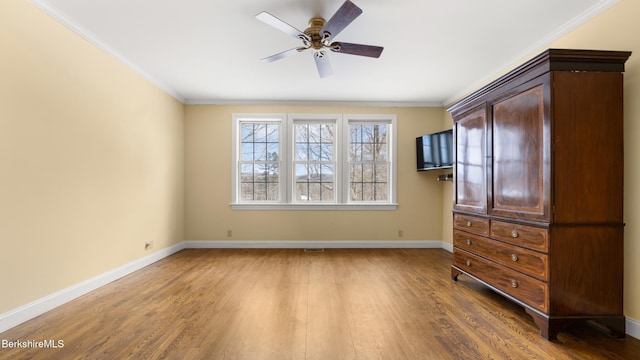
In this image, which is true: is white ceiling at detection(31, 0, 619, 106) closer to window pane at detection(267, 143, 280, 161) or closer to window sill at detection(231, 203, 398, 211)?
window pane at detection(267, 143, 280, 161)

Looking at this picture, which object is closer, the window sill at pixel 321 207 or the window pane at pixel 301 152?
the window sill at pixel 321 207

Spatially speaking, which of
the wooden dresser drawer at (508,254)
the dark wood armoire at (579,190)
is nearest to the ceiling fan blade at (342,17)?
the dark wood armoire at (579,190)

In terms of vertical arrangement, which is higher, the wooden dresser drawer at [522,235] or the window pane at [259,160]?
the window pane at [259,160]

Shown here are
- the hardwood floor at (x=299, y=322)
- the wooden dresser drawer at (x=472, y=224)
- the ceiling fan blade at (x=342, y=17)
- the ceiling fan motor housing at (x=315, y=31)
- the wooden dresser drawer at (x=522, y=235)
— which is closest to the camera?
the hardwood floor at (x=299, y=322)

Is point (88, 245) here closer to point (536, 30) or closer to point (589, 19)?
point (536, 30)

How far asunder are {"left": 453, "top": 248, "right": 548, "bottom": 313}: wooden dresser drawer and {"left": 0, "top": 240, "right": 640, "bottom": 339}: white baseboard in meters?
0.70

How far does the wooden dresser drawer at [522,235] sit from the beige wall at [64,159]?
4.06 m

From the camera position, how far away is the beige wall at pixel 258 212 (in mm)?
5348

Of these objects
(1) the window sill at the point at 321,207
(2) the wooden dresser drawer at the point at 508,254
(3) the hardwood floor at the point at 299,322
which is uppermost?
(1) the window sill at the point at 321,207

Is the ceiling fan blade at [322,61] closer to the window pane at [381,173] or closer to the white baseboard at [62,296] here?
the window pane at [381,173]

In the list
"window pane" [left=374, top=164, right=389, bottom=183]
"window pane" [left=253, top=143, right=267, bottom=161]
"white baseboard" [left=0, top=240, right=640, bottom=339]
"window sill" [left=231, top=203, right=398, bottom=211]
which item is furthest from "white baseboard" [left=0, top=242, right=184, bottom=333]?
"window pane" [left=374, top=164, right=389, bottom=183]

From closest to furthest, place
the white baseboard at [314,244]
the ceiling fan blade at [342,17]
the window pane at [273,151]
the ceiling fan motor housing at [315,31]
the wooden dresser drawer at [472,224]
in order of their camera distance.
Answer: the ceiling fan blade at [342,17] → the ceiling fan motor housing at [315,31] → the wooden dresser drawer at [472,224] → the white baseboard at [314,244] → the window pane at [273,151]

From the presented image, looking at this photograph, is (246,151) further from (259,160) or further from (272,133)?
(272,133)

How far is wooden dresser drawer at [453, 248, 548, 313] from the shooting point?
2.25 m
